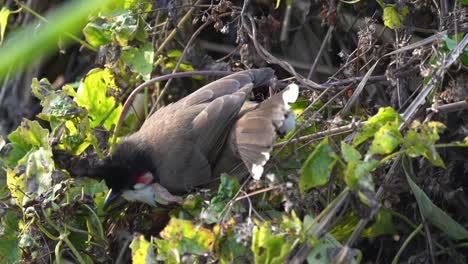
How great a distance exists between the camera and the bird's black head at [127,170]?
3.30 m

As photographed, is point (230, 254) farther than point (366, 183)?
Yes

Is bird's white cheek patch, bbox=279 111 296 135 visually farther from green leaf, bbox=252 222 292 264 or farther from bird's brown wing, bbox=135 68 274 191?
bird's brown wing, bbox=135 68 274 191

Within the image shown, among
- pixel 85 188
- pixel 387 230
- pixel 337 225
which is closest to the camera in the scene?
pixel 337 225

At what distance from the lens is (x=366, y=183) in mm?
2135

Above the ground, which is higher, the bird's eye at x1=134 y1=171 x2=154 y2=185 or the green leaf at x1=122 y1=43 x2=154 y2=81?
the green leaf at x1=122 y1=43 x2=154 y2=81

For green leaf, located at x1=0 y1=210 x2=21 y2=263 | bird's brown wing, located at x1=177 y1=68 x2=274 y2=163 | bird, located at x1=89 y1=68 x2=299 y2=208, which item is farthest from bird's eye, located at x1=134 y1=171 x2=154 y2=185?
green leaf, located at x1=0 y1=210 x2=21 y2=263

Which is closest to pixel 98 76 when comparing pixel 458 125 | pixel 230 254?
pixel 230 254

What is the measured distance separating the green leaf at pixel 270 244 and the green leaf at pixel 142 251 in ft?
1.20

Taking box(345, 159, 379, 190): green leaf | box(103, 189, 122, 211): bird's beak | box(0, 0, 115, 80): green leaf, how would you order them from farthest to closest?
box(103, 189, 122, 211): bird's beak < box(345, 159, 379, 190): green leaf < box(0, 0, 115, 80): green leaf

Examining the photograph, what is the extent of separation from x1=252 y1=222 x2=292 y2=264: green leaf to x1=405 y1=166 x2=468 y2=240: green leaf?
725 millimetres

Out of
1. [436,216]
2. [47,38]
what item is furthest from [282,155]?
[47,38]

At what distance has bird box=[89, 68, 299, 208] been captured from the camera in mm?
3322

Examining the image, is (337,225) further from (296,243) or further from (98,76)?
(98,76)

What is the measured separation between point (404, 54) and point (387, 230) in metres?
0.65
